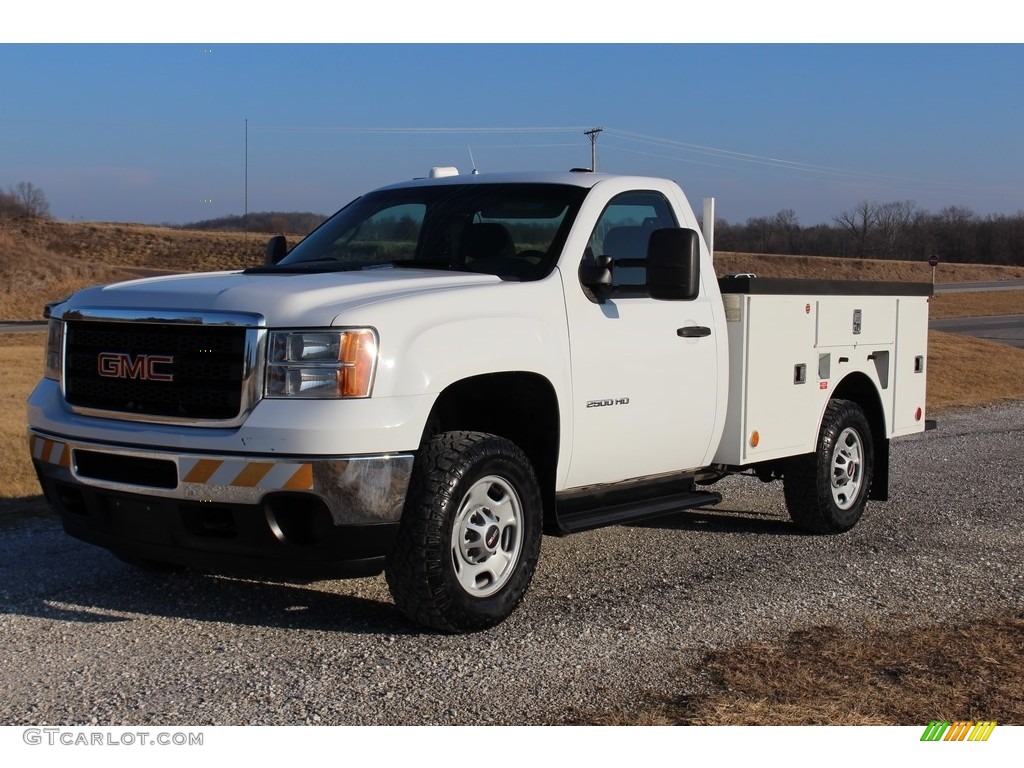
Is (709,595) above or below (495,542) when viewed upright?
below

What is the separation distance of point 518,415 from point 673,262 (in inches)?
41.9

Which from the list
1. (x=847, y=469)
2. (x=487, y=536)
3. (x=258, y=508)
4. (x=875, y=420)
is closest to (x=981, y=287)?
(x=875, y=420)

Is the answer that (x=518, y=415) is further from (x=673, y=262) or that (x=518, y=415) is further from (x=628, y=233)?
(x=628, y=233)

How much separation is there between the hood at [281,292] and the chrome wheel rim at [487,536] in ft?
3.01

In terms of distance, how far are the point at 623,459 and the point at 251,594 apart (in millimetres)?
1958

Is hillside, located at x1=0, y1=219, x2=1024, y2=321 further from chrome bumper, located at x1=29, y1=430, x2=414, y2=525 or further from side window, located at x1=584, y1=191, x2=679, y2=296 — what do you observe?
chrome bumper, located at x1=29, y1=430, x2=414, y2=525

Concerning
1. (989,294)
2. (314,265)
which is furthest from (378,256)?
(989,294)

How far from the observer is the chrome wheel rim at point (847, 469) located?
771 cm

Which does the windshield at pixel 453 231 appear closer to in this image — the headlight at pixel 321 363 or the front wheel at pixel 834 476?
the headlight at pixel 321 363

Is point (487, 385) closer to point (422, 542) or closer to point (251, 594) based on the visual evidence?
point (422, 542)

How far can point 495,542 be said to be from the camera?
527cm

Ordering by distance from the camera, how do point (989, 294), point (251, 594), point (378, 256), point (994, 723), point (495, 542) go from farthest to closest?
point (989, 294)
point (378, 256)
point (251, 594)
point (495, 542)
point (994, 723)

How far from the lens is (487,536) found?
5230 mm

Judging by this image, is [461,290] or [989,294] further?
[989,294]
